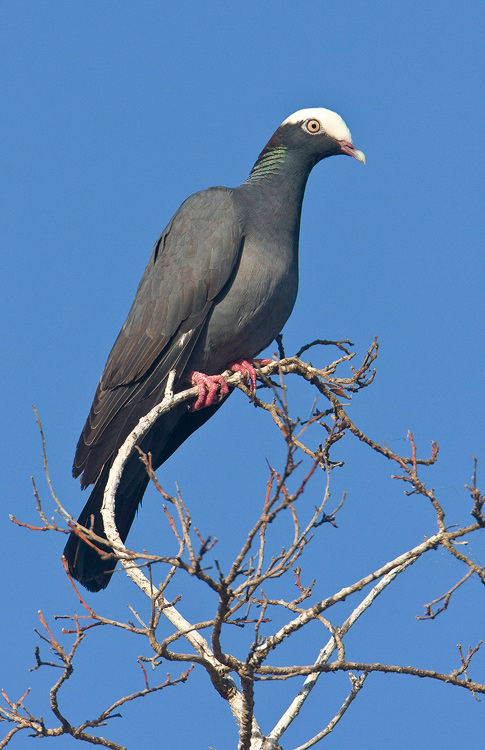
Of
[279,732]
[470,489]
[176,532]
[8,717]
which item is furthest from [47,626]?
[470,489]

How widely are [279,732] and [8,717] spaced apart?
1.10 m

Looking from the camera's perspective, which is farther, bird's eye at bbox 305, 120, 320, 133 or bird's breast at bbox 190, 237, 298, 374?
bird's eye at bbox 305, 120, 320, 133

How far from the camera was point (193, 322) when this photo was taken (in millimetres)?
5293

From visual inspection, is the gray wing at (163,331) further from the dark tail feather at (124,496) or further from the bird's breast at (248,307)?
the dark tail feather at (124,496)

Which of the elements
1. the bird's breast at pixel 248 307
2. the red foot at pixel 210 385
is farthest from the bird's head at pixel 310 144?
the red foot at pixel 210 385

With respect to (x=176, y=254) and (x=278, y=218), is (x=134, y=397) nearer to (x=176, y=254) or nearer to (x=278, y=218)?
(x=176, y=254)

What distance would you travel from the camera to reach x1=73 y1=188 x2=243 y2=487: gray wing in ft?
17.0

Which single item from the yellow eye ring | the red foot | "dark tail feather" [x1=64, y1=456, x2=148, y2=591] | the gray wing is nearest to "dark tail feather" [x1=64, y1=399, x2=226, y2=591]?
"dark tail feather" [x1=64, y1=456, x2=148, y2=591]

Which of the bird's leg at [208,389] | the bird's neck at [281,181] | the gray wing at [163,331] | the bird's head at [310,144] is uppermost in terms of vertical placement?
the bird's head at [310,144]

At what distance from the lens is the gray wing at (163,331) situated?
5188 mm

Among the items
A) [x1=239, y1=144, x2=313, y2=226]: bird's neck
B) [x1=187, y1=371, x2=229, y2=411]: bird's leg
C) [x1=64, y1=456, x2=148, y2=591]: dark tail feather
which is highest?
[x1=239, y1=144, x2=313, y2=226]: bird's neck

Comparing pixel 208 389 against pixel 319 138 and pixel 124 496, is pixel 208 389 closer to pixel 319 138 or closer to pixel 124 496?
pixel 124 496

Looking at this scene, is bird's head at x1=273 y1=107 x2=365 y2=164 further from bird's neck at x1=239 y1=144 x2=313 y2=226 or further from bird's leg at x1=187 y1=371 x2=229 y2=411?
bird's leg at x1=187 y1=371 x2=229 y2=411

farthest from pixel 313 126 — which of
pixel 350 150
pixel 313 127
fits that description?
pixel 350 150
